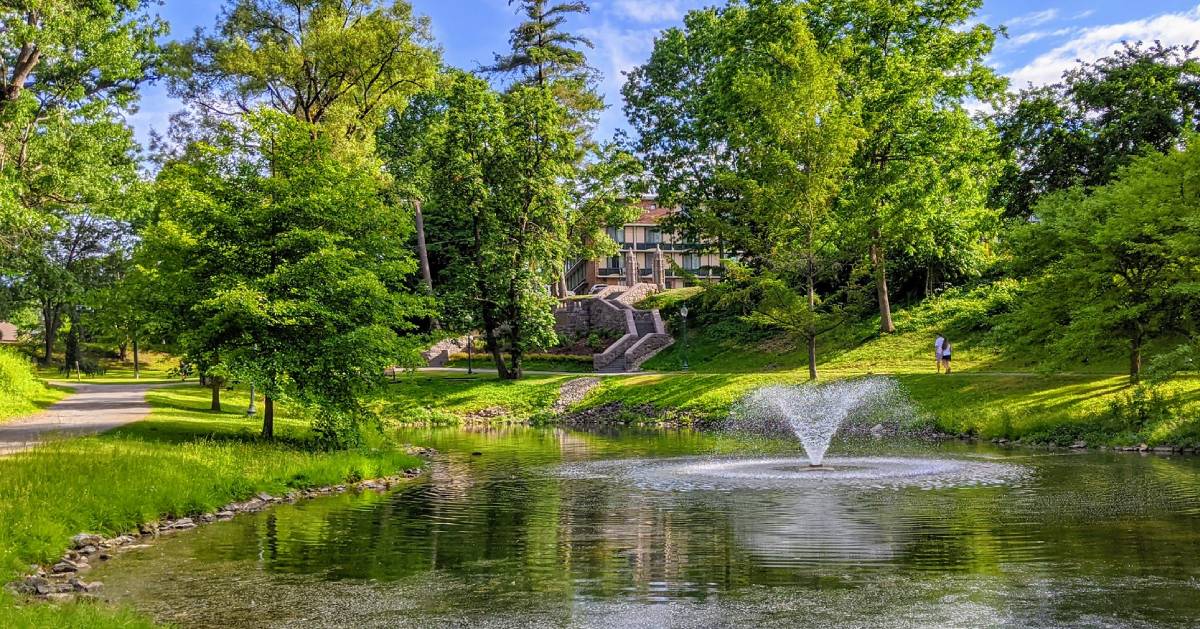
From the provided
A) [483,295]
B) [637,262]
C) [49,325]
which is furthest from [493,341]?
[637,262]

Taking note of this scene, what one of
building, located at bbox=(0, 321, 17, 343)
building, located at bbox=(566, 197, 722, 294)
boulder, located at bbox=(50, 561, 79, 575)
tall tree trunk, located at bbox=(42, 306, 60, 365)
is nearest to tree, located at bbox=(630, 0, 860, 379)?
boulder, located at bbox=(50, 561, 79, 575)

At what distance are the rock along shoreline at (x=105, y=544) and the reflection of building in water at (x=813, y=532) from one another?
27.9 feet

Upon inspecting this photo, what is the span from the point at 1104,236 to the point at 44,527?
26489 mm

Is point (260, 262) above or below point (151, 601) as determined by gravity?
above

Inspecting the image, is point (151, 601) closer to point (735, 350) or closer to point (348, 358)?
point (348, 358)

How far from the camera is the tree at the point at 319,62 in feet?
139

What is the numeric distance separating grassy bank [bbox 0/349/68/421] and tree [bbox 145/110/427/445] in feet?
31.1

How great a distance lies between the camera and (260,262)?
24000mm

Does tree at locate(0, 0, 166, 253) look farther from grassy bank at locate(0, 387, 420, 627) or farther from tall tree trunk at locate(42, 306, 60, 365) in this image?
tall tree trunk at locate(42, 306, 60, 365)

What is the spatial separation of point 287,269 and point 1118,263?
23.3 meters

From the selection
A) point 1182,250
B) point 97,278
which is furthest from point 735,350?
point 97,278

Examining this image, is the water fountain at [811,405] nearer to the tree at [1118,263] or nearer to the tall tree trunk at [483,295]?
the tree at [1118,263]

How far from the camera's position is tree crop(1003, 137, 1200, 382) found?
87.1 feet

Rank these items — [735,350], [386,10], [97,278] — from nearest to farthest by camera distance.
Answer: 1. [386,10]
2. [735,350]
3. [97,278]
